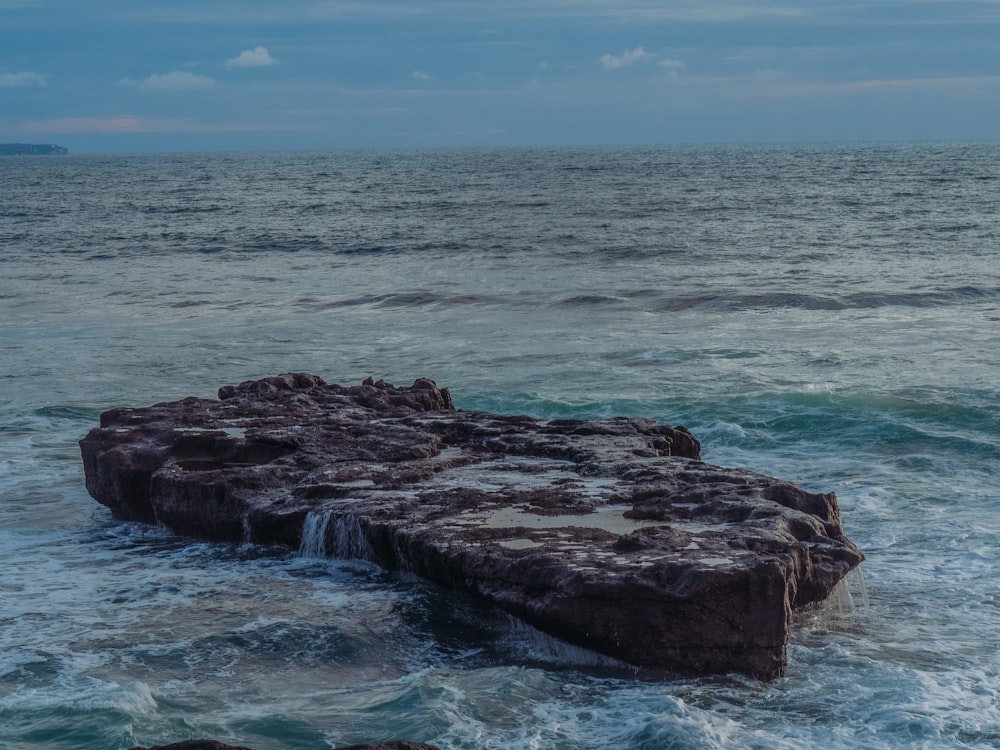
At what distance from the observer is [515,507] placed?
7.75m

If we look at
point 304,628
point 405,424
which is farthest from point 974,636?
point 405,424

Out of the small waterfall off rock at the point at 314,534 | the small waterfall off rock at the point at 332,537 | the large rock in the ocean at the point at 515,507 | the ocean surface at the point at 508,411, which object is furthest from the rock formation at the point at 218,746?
the small waterfall off rock at the point at 314,534

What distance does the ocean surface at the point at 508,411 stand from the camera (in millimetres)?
5672

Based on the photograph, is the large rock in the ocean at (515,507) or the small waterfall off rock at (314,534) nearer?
the large rock in the ocean at (515,507)

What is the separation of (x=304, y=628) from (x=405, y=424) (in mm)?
3453

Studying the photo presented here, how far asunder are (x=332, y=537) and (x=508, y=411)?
17.2 feet

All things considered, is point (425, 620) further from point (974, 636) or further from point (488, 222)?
point (488, 222)

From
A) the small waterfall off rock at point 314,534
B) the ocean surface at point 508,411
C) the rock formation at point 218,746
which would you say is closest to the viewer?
the rock formation at point 218,746

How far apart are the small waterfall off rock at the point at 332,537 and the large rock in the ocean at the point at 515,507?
0.05ft

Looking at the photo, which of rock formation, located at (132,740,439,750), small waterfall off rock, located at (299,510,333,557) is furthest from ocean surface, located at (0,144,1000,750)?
rock formation, located at (132,740,439,750)

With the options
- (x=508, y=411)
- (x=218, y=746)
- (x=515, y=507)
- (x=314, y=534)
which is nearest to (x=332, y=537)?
(x=314, y=534)

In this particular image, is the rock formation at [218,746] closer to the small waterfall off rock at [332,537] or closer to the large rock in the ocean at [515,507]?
the large rock in the ocean at [515,507]

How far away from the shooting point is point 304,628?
6742 mm

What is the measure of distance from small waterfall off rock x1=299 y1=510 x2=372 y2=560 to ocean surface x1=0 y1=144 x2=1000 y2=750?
3.3 inches
